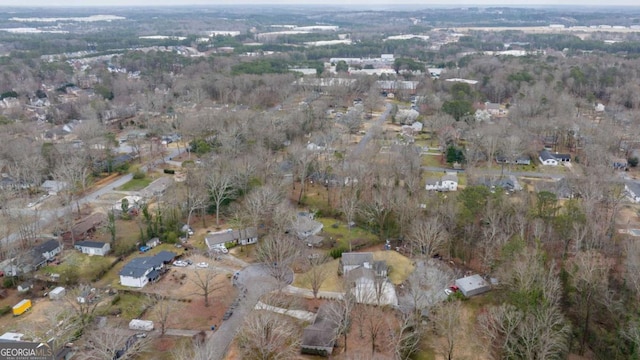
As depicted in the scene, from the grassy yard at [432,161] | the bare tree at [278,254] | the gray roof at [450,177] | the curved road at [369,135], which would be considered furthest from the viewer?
the curved road at [369,135]

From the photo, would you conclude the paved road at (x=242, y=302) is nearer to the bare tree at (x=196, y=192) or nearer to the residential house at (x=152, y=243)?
the residential house at (x=152, y=243)

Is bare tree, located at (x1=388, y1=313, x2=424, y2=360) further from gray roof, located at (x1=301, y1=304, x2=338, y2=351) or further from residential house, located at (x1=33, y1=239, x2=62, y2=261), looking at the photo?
residential house, located at (x1=33, y1=239, x2=62, y2=261)

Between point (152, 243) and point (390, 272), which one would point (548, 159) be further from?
point (152, 243)

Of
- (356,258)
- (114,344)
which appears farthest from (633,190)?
(114,344)

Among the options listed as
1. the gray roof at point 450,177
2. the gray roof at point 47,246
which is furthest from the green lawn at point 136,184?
the gray roof at point 450,177

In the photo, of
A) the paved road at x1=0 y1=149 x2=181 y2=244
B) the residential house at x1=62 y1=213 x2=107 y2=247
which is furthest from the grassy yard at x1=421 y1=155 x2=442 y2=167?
the residential house at x1=62 y1=213 x2=107 y2=247
